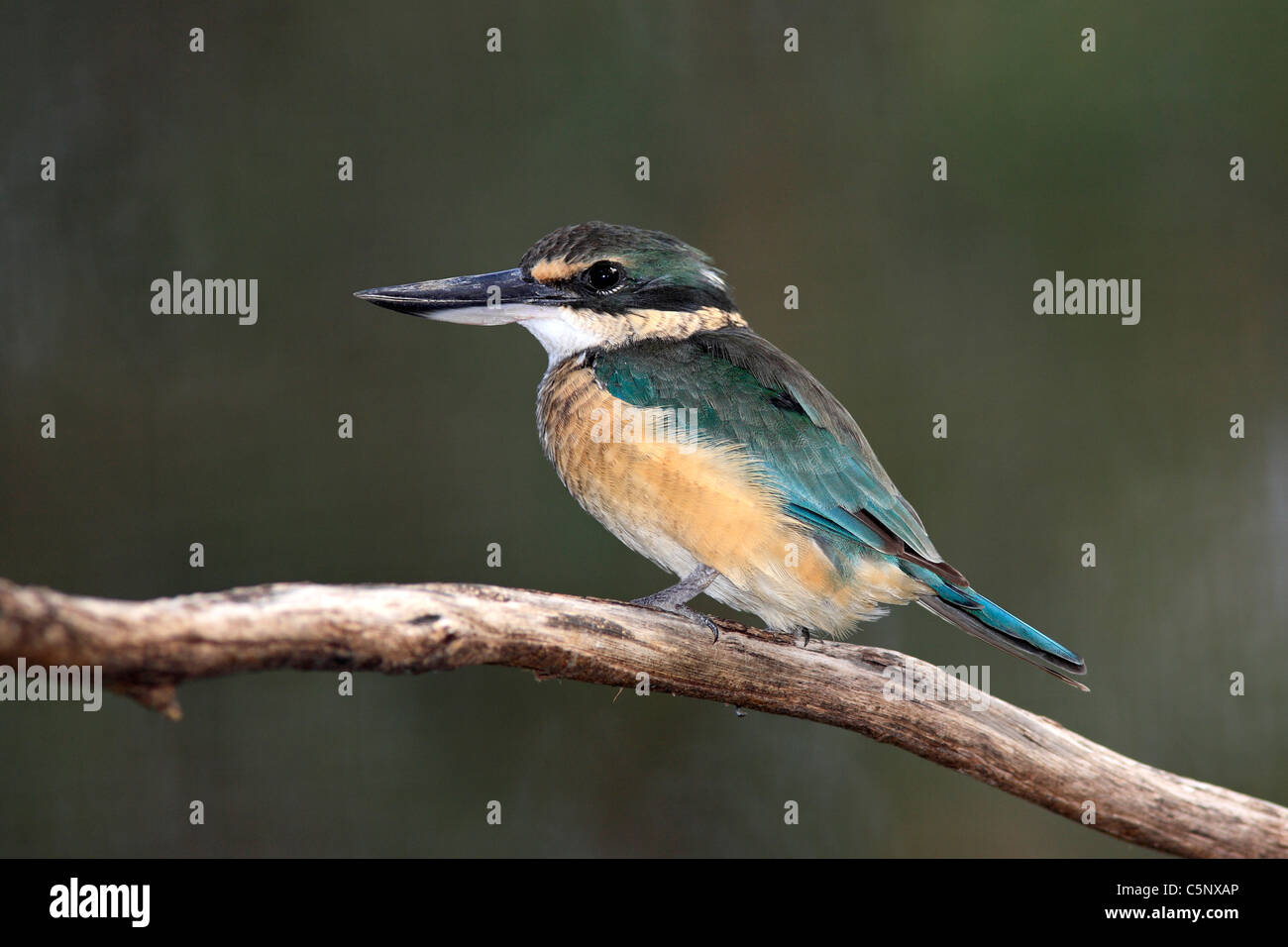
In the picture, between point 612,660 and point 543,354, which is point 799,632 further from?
point 543,354

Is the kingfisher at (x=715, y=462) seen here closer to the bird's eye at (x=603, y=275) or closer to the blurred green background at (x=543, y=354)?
the bird's eye at (x=603, y=275)

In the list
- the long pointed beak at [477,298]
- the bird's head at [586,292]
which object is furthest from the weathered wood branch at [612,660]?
the long pointed beak at [477,298]

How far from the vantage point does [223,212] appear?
4.76 meters

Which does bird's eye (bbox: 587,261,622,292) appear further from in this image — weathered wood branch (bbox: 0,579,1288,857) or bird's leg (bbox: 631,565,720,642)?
weathered wood branch (bbox: 0,579,1288,857)

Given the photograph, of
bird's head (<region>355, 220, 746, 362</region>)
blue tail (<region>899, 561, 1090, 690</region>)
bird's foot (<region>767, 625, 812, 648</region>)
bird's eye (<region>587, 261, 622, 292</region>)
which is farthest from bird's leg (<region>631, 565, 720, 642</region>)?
bird's eye (<region>587, 261, 622, 292</region>)

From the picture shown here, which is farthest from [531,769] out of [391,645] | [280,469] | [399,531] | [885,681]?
[391,645]

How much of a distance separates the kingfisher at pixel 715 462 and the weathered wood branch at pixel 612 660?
0.19 m

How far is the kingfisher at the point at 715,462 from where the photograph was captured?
2906 millimetres

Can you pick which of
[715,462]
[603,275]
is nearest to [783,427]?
[715,462]

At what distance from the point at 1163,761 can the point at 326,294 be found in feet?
A: 12.6

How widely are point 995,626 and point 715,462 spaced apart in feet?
2.56

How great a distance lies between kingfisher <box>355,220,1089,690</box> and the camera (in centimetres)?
291

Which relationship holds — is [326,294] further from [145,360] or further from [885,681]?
[885,681]

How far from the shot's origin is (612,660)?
95.3 inches
